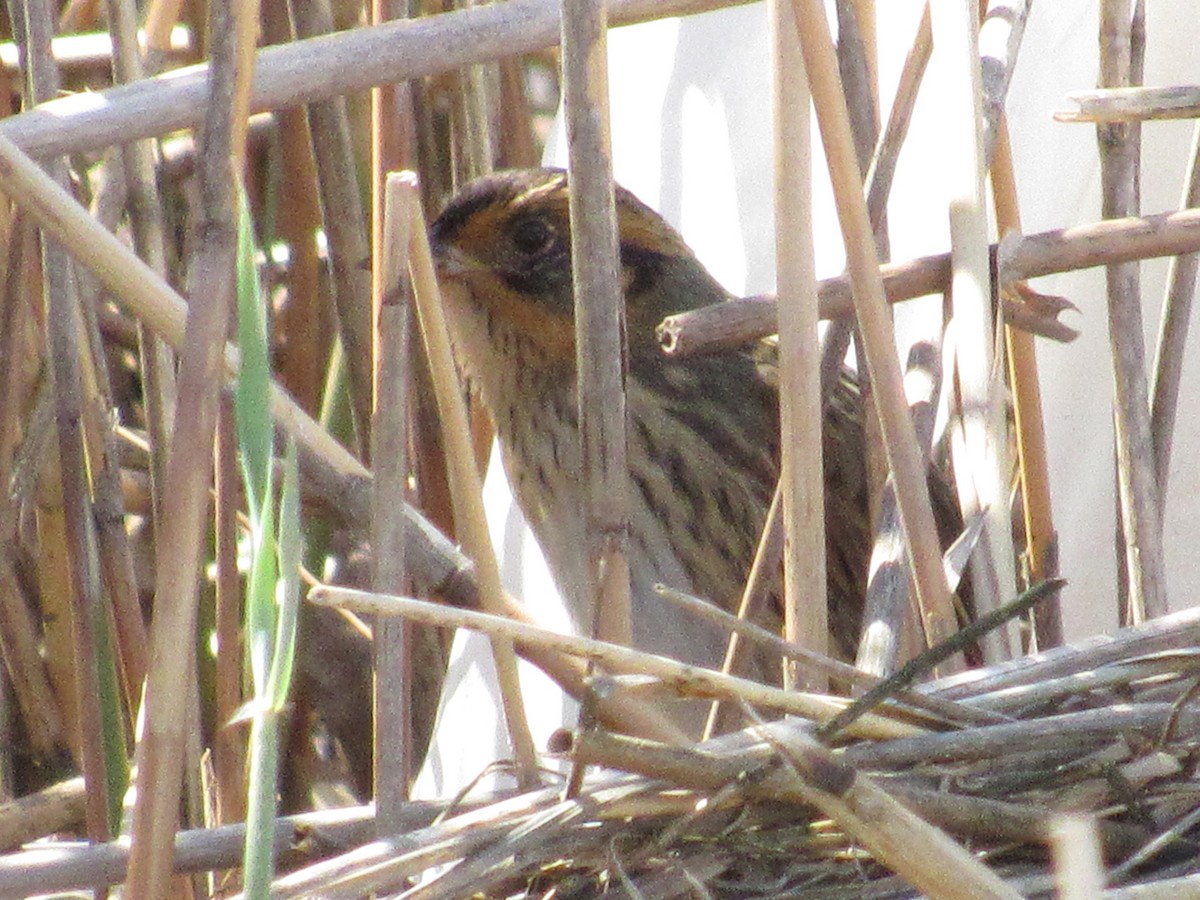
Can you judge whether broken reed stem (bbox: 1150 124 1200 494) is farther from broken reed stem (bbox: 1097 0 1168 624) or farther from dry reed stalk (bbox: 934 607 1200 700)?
dry reed stalk (bbox: 934 607 1200 700)

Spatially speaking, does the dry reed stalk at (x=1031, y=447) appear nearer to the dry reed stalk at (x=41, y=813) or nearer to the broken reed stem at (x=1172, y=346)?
the broken reed stem at (x=1172, y=346)

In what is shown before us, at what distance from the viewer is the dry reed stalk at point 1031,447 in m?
2.10

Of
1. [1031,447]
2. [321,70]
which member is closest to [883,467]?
[1031,447]

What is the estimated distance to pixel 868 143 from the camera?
2.04 m

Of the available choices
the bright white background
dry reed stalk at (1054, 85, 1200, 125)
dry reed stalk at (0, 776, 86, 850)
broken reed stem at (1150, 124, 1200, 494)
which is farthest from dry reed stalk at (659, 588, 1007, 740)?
dry reed stalk at (0, 776, 86, 850)

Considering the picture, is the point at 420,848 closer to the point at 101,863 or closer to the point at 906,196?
the point at 101,863

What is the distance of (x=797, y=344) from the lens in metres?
1.71

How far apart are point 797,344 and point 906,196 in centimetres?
82

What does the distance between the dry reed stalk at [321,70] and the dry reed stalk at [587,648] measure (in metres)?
0.50

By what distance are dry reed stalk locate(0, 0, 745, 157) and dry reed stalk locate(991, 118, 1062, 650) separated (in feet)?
1.46

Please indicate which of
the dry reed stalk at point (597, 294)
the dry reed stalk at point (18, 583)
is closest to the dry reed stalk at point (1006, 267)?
the dry reed stalk at point (597, 294)

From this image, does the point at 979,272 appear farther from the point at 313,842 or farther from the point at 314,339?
the point at 314,339

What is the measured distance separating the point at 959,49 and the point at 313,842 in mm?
916

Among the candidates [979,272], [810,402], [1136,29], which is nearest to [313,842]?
[810,402]
